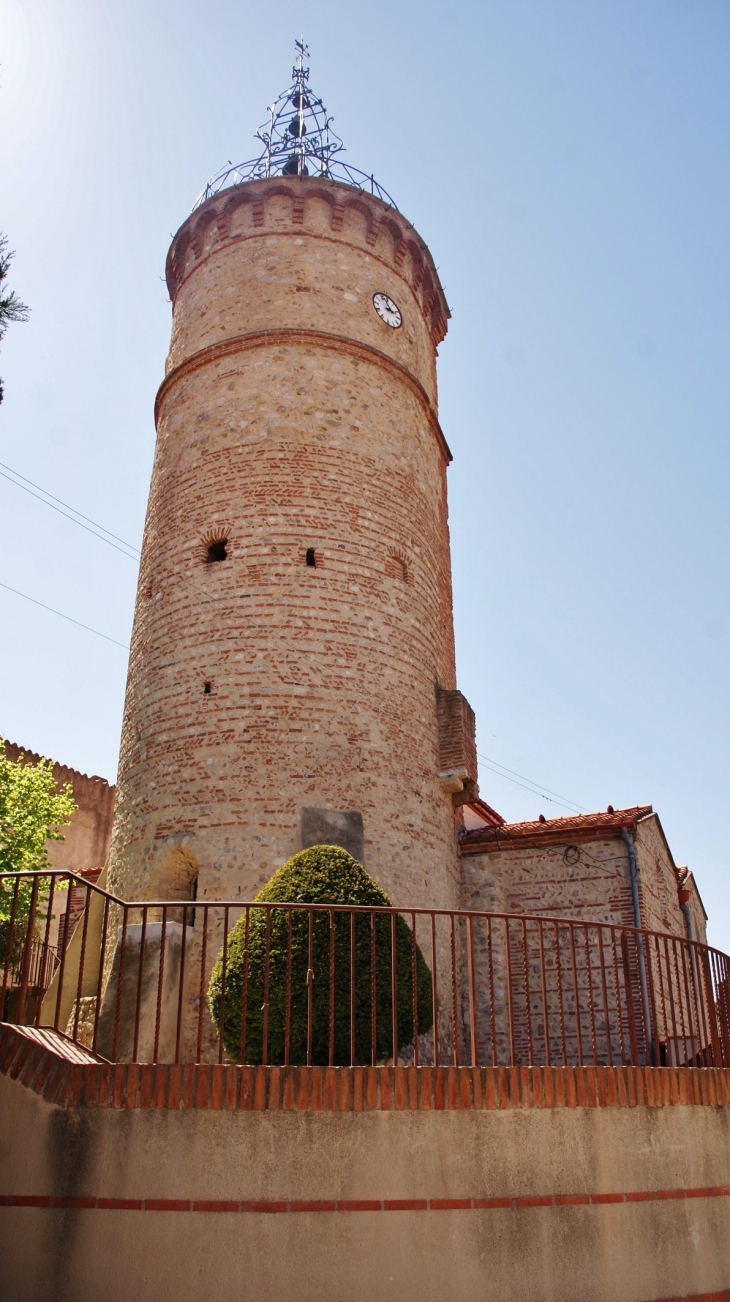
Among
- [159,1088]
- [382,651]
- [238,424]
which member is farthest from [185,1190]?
[238,424]

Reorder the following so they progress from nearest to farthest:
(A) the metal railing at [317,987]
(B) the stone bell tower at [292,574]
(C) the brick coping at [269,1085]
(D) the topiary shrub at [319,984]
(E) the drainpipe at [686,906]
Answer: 1. (C) the brick coping at [269,1085]
2. (A) the metal railing at [317,987]
3. (D) the topiary shrub at [319,984]
4. (B) the stone bell tower at [292,574]
5. (E) the drainpipe at [686,906]

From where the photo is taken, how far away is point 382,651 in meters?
13.0

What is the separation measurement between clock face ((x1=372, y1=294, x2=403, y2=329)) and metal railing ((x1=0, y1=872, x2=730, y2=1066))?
9036mm

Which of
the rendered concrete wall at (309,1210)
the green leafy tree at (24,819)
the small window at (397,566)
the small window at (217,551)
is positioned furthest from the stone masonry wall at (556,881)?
the rendered concrete wall at (309,1210)

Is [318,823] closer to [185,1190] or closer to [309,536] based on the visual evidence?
[309,536]

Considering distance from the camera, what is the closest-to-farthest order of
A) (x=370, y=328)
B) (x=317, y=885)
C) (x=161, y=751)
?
1. (x=317, y=885)
2. (x=161, y=751)
3. (x=370, y=328)

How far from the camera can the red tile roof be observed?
13.7 m

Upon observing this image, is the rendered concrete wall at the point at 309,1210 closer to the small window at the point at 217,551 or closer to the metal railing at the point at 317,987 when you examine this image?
the metal railing at the point at 317,987

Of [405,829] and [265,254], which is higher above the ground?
[265,254]

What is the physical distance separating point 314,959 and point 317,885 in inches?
33.4

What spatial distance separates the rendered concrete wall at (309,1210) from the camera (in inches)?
226

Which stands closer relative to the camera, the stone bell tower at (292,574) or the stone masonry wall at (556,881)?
the stone bell tower at (292,574)

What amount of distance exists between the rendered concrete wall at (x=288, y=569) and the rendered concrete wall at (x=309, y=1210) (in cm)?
527

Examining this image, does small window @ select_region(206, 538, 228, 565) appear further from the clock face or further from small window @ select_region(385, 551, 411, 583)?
the clock face
